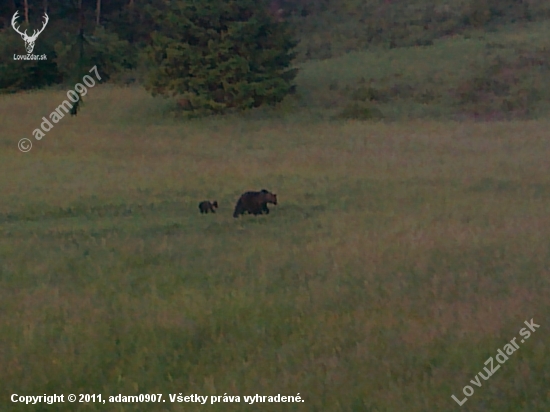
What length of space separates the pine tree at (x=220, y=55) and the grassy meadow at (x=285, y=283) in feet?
37.6

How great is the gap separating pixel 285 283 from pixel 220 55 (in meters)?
22.0

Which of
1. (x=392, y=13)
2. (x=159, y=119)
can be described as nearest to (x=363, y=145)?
(x=159, y=119)

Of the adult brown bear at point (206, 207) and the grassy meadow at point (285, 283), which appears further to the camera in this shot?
the adult brown bear at point (206, 207)

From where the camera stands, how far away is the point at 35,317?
19.0 ft

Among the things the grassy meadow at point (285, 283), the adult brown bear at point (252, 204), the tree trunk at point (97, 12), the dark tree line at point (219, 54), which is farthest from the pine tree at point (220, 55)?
the adult brown bear at point (252, 204)

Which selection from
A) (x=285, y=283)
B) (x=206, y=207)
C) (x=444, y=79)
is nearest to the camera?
(x=285, y=283)

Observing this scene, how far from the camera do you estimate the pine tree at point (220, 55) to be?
27.2m

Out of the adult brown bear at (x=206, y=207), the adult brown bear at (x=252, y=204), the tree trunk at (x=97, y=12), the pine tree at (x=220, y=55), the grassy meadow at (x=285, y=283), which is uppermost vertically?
the tree trunk at (x=97, y=12)

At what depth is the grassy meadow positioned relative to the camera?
459 centimetres

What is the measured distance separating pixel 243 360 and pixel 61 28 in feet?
125

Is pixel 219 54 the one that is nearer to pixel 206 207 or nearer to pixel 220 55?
pixel 220 55

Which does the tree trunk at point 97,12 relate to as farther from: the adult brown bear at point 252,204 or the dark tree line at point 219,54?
the adult brown bear at point 252,204

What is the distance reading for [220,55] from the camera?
27516 millimetres

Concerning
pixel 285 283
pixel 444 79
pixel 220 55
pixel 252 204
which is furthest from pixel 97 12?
pixel 285 283
